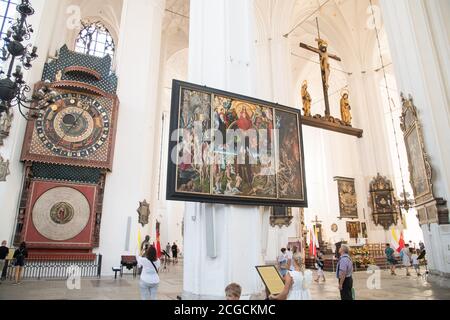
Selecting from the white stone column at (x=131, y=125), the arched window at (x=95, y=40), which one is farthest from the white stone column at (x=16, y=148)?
the arched window at (x=95, y=40)

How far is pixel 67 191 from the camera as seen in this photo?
35.1 feet

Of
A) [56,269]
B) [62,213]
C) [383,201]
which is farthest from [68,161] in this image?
[383,201]

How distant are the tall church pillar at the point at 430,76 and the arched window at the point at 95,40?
1632 cm

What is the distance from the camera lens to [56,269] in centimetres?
1002

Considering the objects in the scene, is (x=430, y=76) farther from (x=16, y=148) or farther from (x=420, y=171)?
(x=16, y=148)

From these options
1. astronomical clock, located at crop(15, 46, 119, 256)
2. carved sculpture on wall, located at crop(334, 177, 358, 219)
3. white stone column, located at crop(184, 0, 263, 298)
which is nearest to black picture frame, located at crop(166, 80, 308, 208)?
white stone column, located at crop(184, 0, 263, 298)

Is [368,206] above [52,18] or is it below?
below

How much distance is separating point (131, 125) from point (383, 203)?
596 inches

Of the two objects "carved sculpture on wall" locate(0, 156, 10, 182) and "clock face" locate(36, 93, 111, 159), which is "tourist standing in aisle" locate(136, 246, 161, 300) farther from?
"clock face" locate(36, 93, 111, 159)

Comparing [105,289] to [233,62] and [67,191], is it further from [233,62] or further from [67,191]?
[233,62]

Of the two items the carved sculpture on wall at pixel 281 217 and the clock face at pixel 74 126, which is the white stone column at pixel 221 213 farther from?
the carved sculpture on wall at pixel 281 217

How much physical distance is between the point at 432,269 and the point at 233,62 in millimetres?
8521

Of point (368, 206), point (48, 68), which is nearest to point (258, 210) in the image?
point (48, 68)

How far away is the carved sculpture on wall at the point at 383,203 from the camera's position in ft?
57.2
